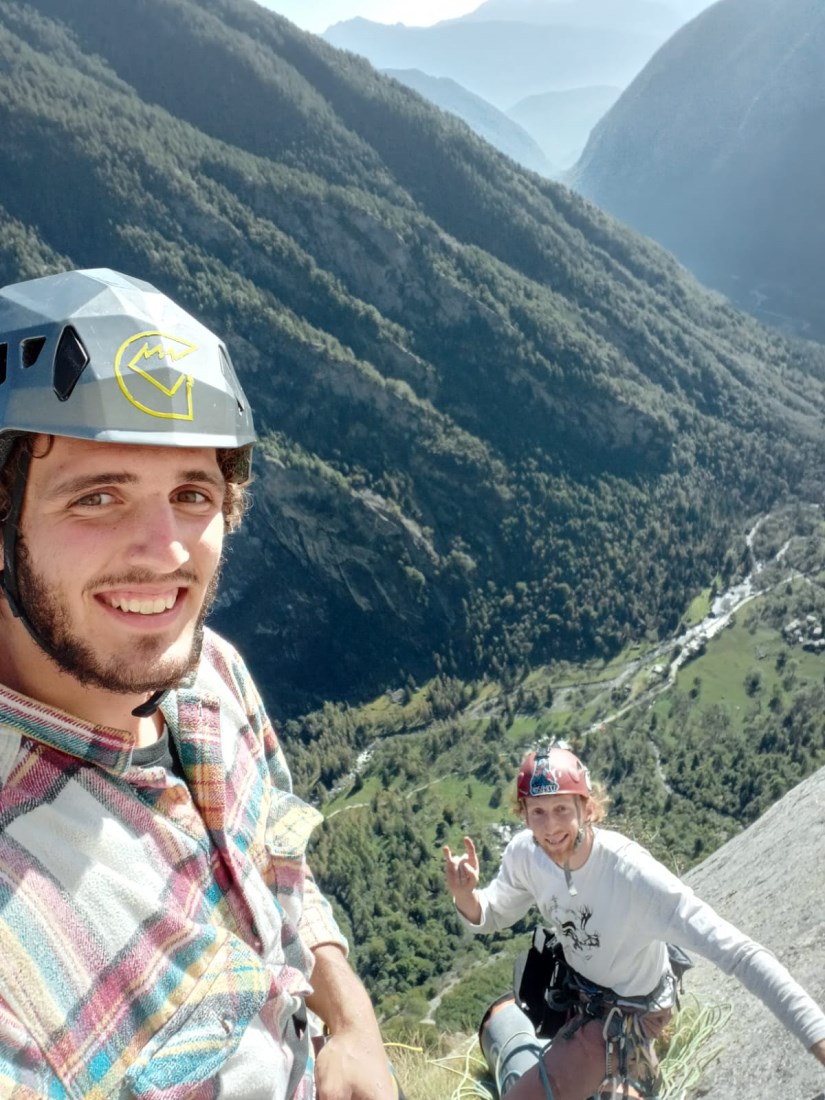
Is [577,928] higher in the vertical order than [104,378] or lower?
lower

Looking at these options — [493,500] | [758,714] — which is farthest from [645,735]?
[493,500]

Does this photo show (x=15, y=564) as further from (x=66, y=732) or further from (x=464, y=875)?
(x=464, y=875)

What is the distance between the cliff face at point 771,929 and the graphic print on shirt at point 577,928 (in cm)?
130

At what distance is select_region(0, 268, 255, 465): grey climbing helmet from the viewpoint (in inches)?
111

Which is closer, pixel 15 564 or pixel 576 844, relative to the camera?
pixel 15 564

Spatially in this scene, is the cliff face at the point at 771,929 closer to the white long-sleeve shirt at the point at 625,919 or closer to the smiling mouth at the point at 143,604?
the white long-sleeve shirt at the point at 625,919

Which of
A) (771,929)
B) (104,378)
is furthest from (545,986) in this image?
(104,378)

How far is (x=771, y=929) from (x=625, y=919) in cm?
269

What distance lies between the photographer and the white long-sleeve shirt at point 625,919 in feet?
14.4

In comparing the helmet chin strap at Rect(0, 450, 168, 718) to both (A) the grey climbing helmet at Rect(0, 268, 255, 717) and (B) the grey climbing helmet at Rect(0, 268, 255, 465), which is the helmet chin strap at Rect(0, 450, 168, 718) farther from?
(B) the grey climbing helmet at Rect(0, 268, 255, 465)

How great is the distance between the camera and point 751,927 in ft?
23.2

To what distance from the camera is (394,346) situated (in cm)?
14988

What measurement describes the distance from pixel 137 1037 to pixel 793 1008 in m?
3.73

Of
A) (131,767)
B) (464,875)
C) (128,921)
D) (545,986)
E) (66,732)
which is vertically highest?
(66,732)
